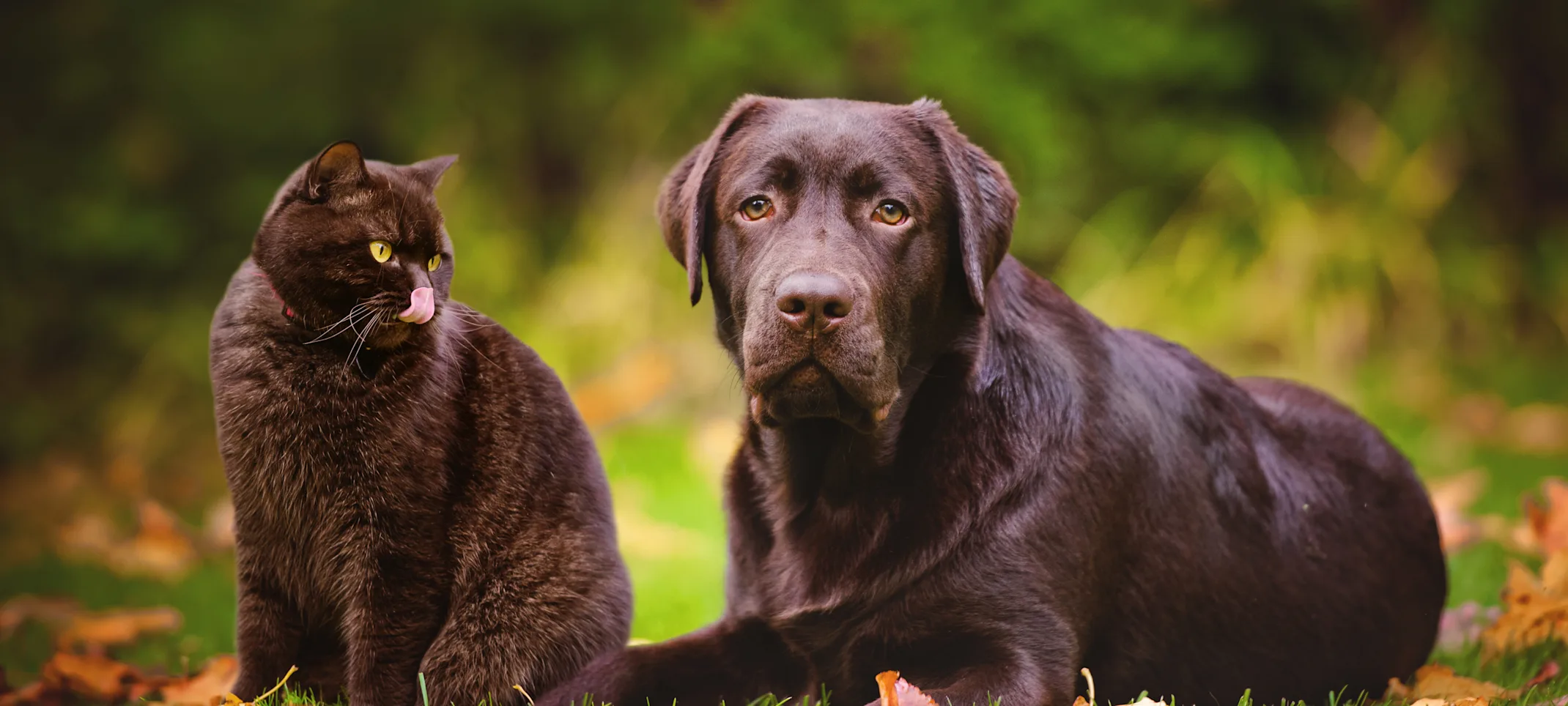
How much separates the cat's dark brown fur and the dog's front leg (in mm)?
90

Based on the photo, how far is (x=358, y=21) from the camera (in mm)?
8531

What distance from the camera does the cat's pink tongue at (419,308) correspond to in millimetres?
2648

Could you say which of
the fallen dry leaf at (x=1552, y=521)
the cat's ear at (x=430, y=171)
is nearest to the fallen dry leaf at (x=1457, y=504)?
the fallen dry leaf at (x=1552, y=521)

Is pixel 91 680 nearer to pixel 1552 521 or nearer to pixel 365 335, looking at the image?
pixel 365 335

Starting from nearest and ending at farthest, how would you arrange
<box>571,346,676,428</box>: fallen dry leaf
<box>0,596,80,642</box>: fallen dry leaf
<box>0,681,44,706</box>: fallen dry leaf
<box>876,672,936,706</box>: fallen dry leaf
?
<box>876,672,936,706</box>: fallen dry leaf < <box>0,681,44,706</box>: fallen dry leaf < <box>0,596,80,642</box>: fallen dry leaf < <box>571,346,676,428</box>: fallen dry leaf

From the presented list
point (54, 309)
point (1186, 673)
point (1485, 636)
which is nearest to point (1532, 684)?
point (1485, 636)

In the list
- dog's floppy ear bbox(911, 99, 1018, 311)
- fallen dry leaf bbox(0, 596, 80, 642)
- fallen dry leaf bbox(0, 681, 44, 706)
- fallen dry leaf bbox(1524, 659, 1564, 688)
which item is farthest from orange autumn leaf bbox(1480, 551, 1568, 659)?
fallen dry leaf bbox(0, 596, 80, 642)

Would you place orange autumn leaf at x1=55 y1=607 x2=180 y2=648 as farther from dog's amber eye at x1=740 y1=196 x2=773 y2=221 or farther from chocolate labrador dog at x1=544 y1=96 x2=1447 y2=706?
dog's amber eye at x1=740 y1=196 x2=773 y2=221

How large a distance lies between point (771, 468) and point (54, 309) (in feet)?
22.5

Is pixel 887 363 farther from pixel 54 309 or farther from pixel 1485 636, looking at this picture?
pixel 54 309

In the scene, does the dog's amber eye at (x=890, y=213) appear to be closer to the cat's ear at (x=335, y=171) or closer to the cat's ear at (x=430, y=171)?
the cat's ear at (x=430, y=171)

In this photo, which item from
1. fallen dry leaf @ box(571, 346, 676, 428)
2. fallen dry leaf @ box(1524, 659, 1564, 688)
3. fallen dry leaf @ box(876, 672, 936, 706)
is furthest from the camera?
fallen dry leaf @ box(571, 346, 676, 428)

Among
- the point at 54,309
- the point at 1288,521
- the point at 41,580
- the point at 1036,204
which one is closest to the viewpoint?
the point at 1288,521

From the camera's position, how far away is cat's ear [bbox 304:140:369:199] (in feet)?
8.71
